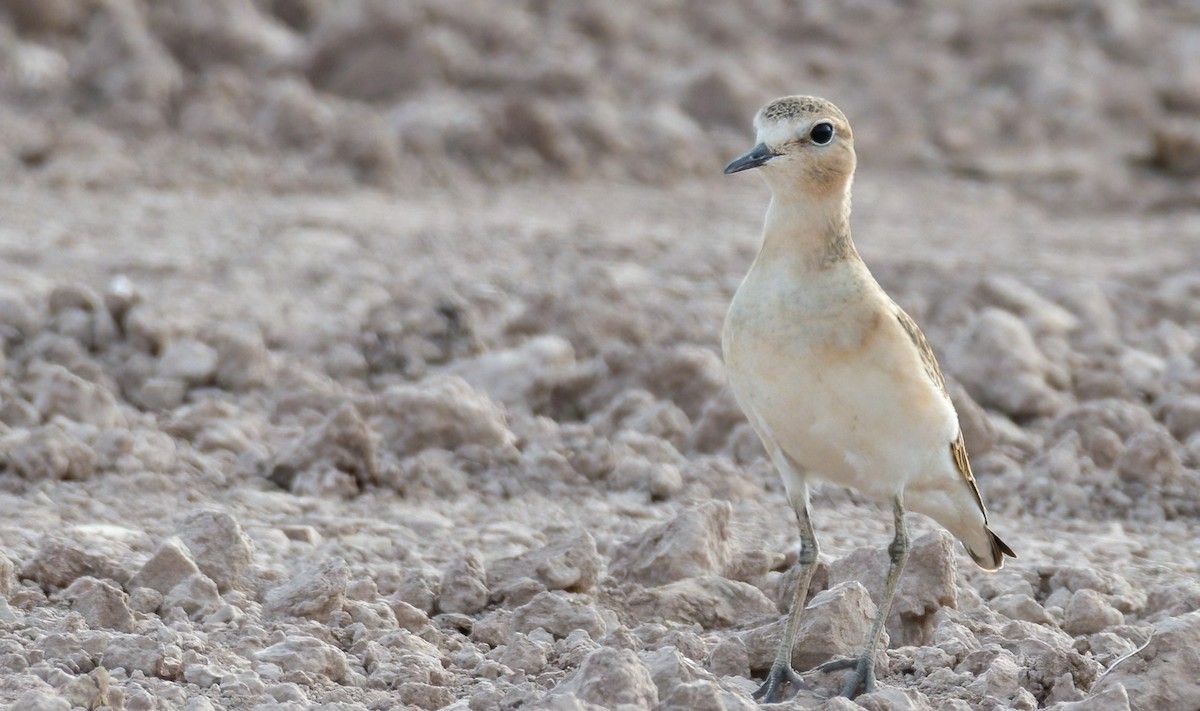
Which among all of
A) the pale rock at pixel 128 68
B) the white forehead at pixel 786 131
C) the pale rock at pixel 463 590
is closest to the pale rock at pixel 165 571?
the pale rock at pixel 463 590

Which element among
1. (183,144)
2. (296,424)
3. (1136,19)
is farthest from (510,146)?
(1136,19)

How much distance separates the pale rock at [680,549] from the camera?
521 centimetres

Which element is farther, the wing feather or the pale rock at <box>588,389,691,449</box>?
the pale rock at <box>588,389,691,449</box>

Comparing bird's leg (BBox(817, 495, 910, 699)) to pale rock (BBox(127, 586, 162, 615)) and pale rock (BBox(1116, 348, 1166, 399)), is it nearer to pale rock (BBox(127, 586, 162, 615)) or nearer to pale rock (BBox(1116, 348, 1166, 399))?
pale rock (BBox(127, 586, 162, 615))

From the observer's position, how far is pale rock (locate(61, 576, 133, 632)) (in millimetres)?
4469

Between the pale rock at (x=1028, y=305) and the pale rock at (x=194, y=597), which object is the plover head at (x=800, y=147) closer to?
the pale rock at (x=194, y=597)

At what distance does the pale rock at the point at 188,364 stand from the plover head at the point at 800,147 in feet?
10.6

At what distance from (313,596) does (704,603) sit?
1111 millimetres

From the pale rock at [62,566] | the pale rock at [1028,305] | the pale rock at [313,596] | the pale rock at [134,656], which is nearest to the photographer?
the pale rock at [134,656]

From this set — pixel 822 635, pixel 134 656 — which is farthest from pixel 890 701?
pixel 134 656

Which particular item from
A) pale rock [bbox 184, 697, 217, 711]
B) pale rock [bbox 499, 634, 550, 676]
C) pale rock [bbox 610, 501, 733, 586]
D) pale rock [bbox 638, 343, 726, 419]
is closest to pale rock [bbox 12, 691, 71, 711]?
pale rock [bbox 184, 697, 217, 711]

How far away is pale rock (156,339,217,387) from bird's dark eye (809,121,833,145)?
335 cm

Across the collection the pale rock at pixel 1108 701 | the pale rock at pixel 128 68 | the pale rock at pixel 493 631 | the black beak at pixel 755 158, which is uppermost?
the black beak at pixel 755 158

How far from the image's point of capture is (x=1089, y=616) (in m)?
5.04
